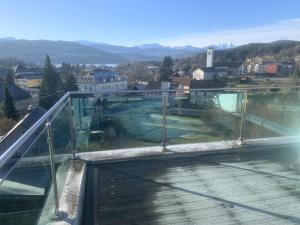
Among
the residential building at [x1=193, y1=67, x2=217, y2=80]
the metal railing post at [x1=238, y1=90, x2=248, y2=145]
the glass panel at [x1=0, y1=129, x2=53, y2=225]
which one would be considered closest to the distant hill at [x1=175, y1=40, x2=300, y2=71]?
the residential building at [x1=193, y1=67, x2=217, y2=80]

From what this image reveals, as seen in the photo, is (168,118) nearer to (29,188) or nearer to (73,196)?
(73,196)

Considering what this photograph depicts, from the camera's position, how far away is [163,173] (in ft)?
10.3

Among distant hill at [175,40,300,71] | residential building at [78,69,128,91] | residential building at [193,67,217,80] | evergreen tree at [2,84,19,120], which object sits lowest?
evergreen tree at [2,84,19,120]

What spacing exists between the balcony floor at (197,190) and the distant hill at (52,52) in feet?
356

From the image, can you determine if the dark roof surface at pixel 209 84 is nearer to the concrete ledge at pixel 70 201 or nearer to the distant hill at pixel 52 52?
the concrete ledge at pixel 70 201

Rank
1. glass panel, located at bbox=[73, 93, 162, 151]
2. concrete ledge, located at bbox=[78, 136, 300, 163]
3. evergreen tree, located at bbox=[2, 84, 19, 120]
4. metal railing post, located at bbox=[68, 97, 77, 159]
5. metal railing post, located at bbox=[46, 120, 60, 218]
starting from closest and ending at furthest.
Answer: metal railing post, located at bbox=[46, 120, 60, 218]
metal railing post, located at bbox=[68, 97, 77, 159]
concrete ledge, located at bbox=[78, 136, 300, 163]
glass panel, located at bbox=[73, 93, 162, 151]
evergreen tree, located at bbox=[2, 84, 19, 120]

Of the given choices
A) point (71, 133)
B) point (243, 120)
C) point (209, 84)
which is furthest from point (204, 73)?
point (71, 133)

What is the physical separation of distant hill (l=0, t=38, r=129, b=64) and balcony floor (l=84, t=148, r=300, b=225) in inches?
4274

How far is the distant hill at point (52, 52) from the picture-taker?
10964cm

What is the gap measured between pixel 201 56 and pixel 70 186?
82993 millimetres

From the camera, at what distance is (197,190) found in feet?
9.05

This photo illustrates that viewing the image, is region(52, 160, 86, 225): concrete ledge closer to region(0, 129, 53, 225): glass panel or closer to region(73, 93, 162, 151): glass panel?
region(0, 129, 53, 225): glass panel

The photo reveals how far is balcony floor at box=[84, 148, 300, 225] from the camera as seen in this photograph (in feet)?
7.67

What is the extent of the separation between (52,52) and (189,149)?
136 metres
